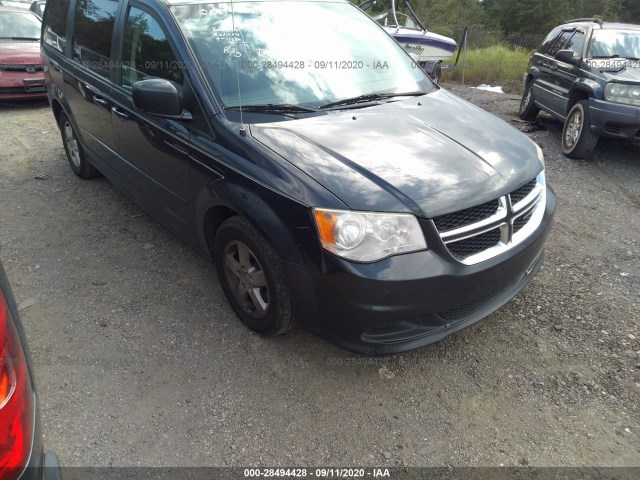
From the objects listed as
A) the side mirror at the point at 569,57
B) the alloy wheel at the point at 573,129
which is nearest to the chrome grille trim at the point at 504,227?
the alloy wheel at the point at 573,129

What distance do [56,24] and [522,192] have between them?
14.9 feet

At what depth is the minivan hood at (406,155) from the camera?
88.7 inches

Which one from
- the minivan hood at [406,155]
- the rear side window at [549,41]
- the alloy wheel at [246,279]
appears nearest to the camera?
the minivan hood at [406,155]

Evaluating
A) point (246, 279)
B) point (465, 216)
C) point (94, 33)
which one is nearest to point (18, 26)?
point (94, 33)

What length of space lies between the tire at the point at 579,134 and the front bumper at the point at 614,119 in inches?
4.2

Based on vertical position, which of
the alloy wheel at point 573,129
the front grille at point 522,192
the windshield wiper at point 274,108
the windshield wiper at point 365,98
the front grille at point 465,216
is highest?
the windshield wiper at point 365,98

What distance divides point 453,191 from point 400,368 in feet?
3.34

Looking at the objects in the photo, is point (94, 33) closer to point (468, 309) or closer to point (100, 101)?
point (100, 101)

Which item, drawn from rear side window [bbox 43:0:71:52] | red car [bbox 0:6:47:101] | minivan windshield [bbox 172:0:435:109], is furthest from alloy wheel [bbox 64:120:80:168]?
red car [bbox 0:6:47:101]

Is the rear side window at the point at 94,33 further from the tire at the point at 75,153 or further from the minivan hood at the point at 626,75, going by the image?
the minivan hood at the point at 626,75

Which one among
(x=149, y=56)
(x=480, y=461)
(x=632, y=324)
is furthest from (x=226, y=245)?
(x=632, y=324)

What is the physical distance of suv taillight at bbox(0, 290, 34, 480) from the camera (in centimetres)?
115

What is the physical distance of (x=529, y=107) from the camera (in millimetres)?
7758

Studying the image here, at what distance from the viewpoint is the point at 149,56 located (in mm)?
3107
